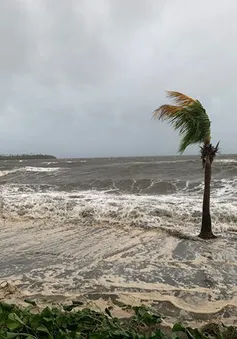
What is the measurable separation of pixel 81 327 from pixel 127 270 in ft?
9.92

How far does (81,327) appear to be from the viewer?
3484 millimetres

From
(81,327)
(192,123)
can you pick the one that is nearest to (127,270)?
(81,327)

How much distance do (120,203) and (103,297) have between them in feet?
27.8

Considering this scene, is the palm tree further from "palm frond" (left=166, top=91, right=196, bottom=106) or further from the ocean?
the ocean

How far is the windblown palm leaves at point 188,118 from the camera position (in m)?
8.51

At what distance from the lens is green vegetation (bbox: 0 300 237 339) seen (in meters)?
3.21

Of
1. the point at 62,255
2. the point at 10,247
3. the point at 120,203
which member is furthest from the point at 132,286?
the point at 120,203

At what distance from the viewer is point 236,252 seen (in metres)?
7.71

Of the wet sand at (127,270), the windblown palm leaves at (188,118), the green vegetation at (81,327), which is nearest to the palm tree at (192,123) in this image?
the windblown palm leaves at (188,118)

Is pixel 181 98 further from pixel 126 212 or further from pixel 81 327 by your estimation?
pixel 81 327

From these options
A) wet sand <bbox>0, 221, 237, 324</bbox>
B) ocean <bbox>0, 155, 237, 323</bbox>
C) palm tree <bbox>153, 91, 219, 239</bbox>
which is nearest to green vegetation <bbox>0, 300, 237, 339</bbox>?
wet sand <bbox>0, 221, 237, 324</bbox>

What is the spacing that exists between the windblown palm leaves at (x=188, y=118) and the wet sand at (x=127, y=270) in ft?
9.83

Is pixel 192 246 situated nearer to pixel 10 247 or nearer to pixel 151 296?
pixel 151 296

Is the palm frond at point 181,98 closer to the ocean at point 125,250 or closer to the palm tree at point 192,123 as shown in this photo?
the palm tree at point 192,123
